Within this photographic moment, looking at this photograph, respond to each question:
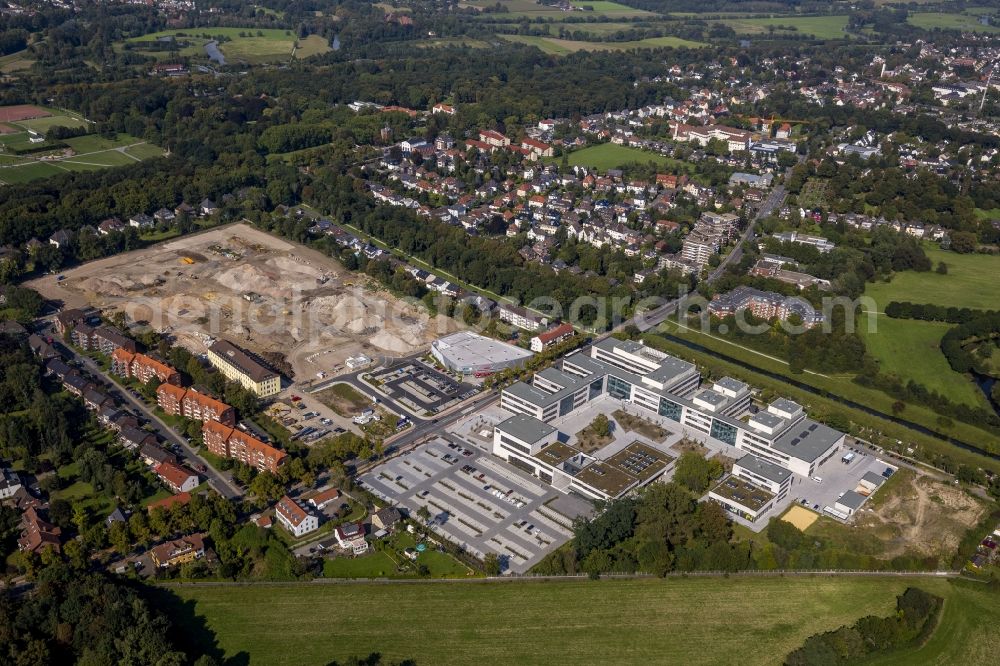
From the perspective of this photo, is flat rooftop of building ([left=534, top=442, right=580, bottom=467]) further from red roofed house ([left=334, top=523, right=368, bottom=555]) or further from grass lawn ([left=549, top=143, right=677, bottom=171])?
grass lawn ([left=549, top=143, right=677, bottom=171])

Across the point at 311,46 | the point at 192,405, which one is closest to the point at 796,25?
the point at 311,46

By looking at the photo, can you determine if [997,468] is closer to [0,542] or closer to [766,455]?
[766,455]

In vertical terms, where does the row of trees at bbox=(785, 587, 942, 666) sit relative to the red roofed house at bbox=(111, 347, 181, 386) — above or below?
below

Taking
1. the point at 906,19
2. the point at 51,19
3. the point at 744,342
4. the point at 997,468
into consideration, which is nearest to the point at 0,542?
the point at 744,342

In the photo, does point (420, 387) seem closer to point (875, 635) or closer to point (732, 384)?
point (732, 384)

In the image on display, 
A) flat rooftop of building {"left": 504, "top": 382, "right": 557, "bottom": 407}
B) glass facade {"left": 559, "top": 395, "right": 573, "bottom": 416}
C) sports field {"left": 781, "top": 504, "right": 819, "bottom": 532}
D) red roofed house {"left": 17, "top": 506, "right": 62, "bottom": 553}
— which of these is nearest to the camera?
red roofed house {"left": 17, "top": 506, "right": 62, "bottom": 553}

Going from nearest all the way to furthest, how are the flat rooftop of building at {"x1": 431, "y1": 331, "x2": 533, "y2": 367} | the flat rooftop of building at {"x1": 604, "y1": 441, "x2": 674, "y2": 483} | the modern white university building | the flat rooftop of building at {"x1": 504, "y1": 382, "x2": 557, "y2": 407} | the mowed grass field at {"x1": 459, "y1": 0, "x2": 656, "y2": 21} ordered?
1. the flat rooftop of building at {"x1": 604, "y1": 441, "x2": 674, "y2": 483}
2. the modern white university building
3. the flat rooftop of building at {"x1": 504, "y1": 382, "x2": 557, "y2": 407}
4. the flat rooftop of building at {"x1": 431, "y1": 331, "x2": 533, "y2": 367}
5. the mowed grass field at {"x1": 459, "y1": 0, "x2": 656, "y2": 21}

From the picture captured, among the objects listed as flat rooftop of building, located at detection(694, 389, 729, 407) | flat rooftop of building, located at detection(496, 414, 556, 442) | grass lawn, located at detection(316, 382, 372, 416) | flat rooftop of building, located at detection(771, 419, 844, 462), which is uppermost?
flat rooftop of building, located at detection(694, 389, 729, 407)

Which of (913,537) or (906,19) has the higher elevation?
(906,19)

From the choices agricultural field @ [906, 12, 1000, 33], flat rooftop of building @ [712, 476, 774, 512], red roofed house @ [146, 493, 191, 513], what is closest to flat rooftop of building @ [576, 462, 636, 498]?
flat rooftop of building @ [712, 476, 774, 512]
